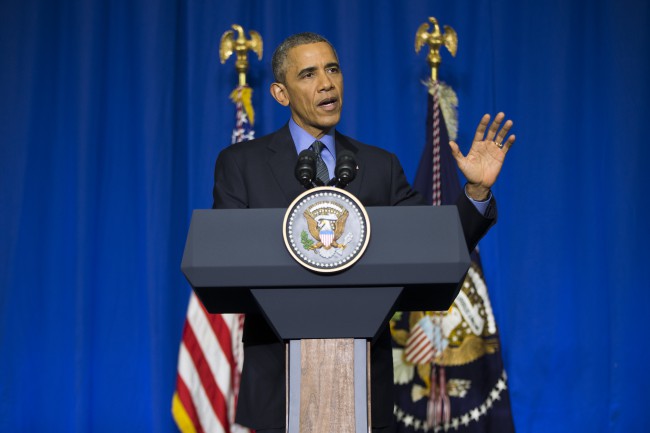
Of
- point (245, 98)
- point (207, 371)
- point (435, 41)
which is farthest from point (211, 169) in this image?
point (435, 41)

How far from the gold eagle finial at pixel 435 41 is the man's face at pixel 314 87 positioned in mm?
1636

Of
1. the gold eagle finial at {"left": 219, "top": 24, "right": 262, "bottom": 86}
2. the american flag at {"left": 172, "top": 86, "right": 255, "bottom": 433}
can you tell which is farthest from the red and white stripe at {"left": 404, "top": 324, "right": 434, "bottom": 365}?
the gold eagle finial at {"left": 219, "top": 24, "right": 262, "bottom": 86}

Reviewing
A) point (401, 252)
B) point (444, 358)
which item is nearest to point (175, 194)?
point (444, 358)

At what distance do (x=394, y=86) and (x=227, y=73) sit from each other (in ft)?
2.75

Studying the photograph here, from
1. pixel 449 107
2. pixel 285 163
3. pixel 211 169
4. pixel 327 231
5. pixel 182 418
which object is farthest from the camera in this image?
pixel 211 169

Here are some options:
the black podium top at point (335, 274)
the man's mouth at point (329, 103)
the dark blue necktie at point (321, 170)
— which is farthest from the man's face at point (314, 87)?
the black podium top at point (335, 274)

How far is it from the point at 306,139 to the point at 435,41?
1820 mm

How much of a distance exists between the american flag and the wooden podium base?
84.0 inches

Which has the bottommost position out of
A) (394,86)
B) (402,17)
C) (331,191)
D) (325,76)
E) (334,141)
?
(331,191)

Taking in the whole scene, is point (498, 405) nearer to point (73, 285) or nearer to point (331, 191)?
point (73, 285)

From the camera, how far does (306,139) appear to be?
2055 mm

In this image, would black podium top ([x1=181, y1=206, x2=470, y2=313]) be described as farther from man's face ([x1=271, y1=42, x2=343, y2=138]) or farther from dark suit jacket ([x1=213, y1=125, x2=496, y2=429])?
man's face ([x1=271, y1=42, x2=343, y2=138])

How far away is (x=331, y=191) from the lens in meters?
1.47

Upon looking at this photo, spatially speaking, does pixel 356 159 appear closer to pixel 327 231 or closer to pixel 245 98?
pixel 327 231
